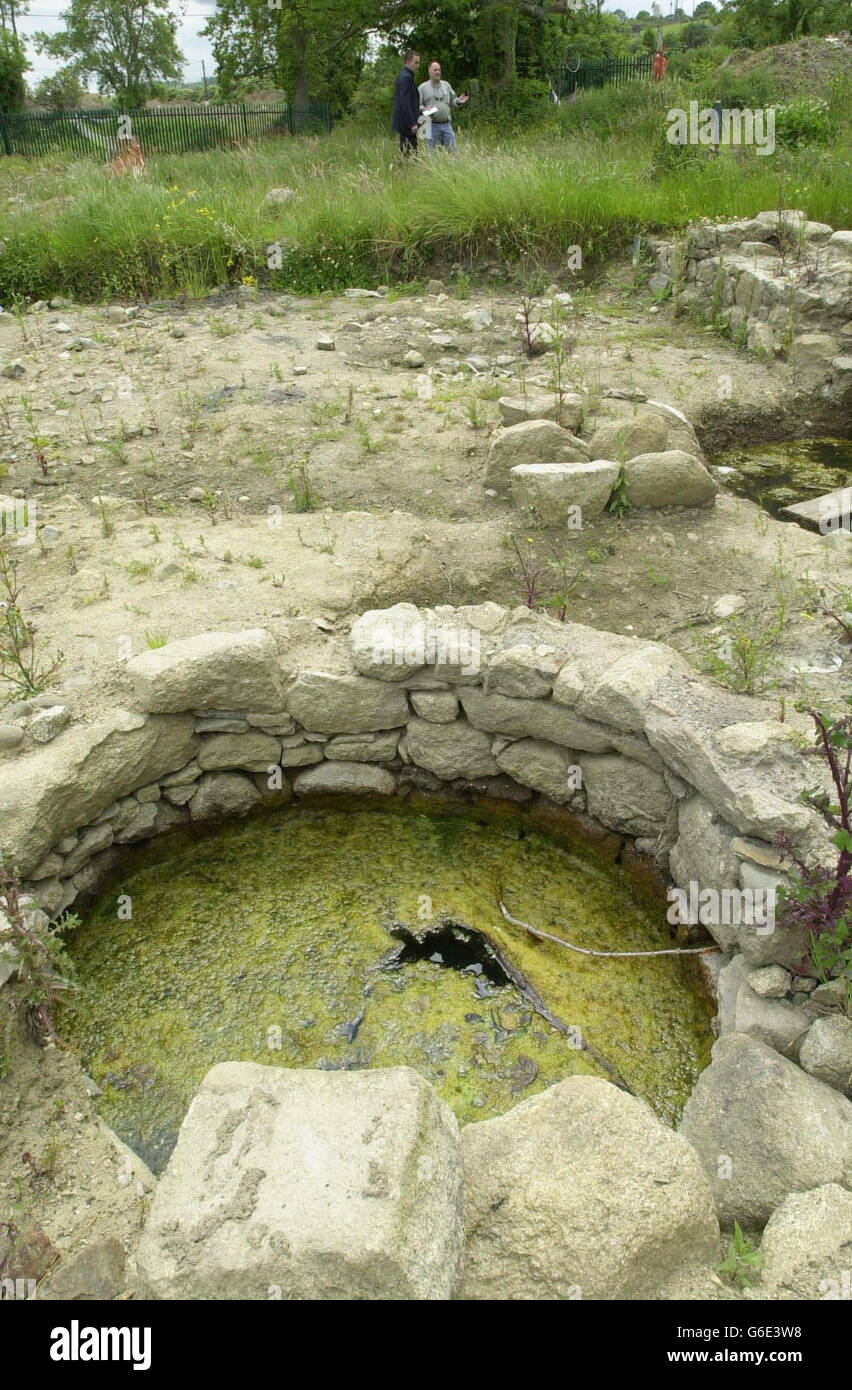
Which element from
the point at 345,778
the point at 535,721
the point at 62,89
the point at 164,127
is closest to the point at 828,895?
the point at 535,721

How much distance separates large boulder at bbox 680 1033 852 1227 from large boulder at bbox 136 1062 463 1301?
0.93 metres

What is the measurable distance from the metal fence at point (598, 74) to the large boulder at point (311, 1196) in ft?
72.9

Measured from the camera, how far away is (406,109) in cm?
1176

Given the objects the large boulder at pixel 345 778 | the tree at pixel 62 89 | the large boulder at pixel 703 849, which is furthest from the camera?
the tree at pixel 62 89

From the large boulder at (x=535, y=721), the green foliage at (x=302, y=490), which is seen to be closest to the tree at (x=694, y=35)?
the green foliage at (x=302, y=490)

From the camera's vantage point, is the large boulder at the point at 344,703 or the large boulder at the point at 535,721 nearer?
the large boulder at the point at 535,721

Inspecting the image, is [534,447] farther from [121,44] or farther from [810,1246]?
[121,44]

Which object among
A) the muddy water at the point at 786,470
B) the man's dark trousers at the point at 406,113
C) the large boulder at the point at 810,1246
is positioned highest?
the man's dark trousers at the point at 406,113

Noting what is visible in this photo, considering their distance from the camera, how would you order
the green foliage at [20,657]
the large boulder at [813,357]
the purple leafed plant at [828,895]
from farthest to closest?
the large boulder at [813,357] < the green foliage at [20,657] < the purple leafed plant at [828,895]

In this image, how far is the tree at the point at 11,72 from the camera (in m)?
25.8

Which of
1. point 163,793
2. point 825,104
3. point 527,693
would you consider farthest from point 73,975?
point 825,104

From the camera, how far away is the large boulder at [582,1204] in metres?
2.36

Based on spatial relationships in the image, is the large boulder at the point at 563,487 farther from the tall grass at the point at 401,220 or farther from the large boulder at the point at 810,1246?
the tall grass at the point at 401,220

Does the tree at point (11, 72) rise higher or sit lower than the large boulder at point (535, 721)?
higher
